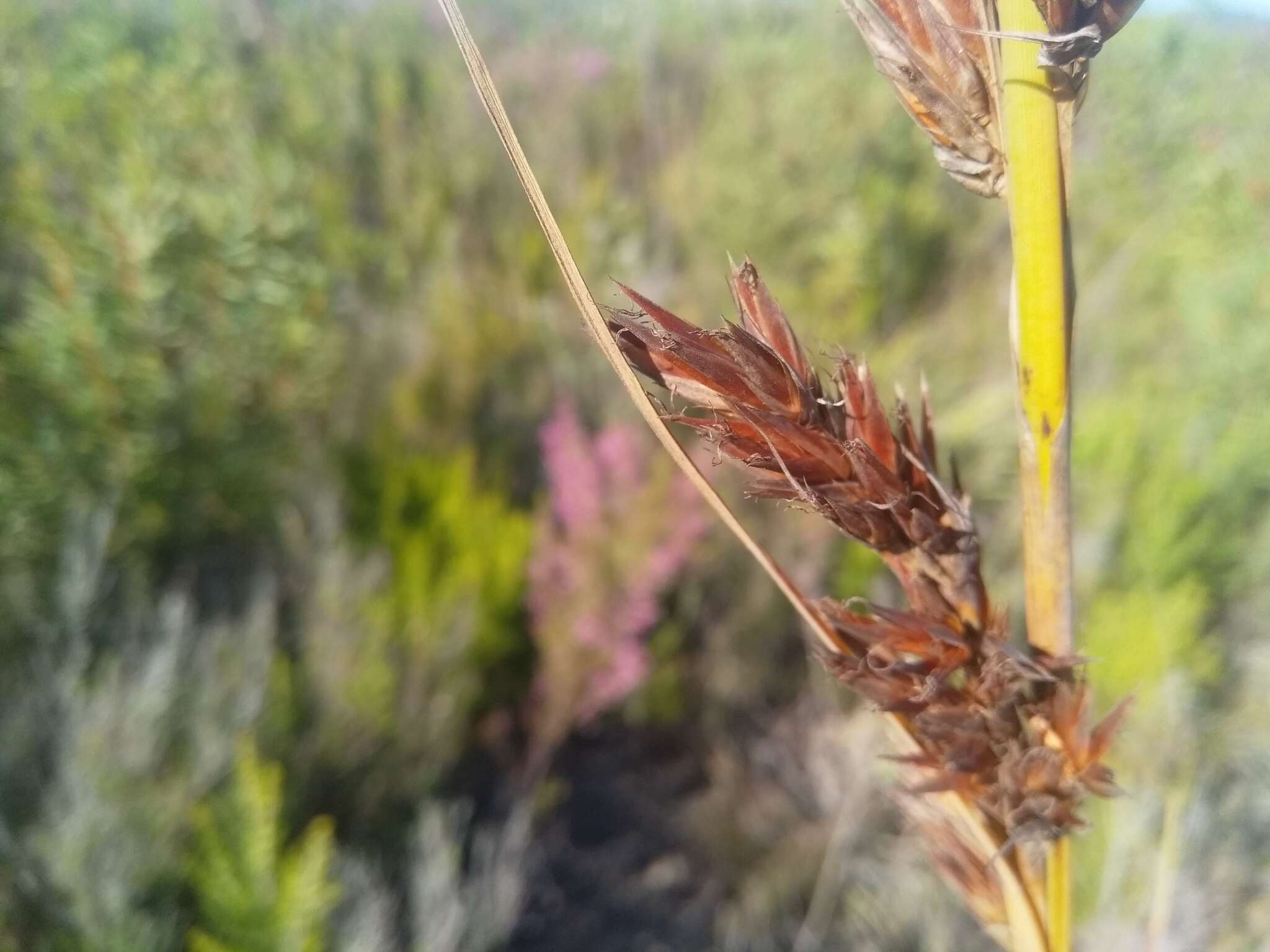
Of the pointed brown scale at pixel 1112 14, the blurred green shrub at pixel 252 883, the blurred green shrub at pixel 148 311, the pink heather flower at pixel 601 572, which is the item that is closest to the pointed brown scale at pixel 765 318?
the pointed brown scale at pixel 1112 14

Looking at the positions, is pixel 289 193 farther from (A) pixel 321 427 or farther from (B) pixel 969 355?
(B) pixel 969 355

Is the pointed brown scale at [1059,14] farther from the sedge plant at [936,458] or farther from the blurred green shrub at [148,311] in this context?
the blurred green shrub at [148,311]

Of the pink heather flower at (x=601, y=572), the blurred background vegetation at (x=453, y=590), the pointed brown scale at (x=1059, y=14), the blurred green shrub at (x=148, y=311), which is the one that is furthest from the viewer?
the pink heather flower at (x=601, y=572)

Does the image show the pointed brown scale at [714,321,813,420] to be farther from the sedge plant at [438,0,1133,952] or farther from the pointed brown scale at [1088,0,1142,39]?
the pointed brown scale at [1088,0,1142,39]

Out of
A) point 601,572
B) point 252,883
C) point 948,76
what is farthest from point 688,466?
point 601,572

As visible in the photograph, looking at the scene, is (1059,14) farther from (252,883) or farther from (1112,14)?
(252,883)

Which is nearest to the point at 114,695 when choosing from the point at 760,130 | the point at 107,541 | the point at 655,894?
the point at 107,541
